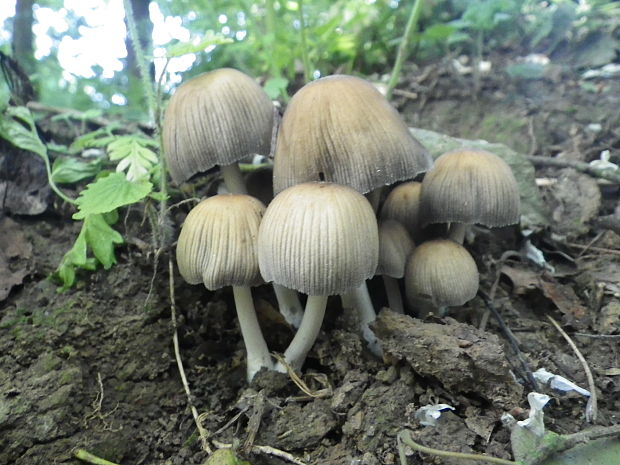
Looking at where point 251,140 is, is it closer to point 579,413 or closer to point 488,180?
point 488,180

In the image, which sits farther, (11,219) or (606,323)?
(11,219)

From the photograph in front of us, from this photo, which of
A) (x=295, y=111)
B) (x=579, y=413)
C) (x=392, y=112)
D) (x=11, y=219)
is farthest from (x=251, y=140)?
(x=579, y=413)

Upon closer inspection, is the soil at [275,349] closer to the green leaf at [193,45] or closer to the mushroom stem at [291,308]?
the mushroom stem at [291,308]

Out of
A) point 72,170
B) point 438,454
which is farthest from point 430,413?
point 72,170

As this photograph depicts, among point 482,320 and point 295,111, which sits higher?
point 295,111

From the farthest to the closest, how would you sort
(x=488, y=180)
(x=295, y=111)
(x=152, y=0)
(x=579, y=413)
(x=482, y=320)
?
(x=152, y=0), (x=482, y=320), (x=488, y=180), (x=295, y=111), (x=579, y=413)

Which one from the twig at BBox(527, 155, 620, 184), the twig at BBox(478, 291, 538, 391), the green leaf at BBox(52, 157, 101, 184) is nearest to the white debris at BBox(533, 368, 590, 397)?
the twig at BBox(478, 291, 538, 391)

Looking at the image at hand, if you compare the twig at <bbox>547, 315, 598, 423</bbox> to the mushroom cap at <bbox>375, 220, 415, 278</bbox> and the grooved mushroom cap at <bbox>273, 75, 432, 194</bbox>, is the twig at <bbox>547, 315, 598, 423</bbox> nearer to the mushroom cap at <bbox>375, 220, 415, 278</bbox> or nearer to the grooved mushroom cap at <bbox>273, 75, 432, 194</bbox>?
the mushroom cap at <bbox>375, 220, 415, 278</bbox>
